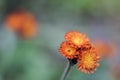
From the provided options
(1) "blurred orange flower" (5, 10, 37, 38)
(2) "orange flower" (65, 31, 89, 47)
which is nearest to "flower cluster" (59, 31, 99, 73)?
(2) "orange flower" (65, 31, 89, 47)

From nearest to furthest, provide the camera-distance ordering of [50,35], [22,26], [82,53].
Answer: [82,53] → [22,26] → [50,35]

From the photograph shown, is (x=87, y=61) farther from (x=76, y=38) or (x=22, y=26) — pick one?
(x=22, y=26)

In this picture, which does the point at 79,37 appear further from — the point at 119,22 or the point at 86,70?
the point at 119,22

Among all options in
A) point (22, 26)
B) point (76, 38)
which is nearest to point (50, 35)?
point (22, 26)

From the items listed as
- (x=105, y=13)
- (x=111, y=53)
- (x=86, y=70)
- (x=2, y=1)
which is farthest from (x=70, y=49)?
(x=105, y=13)

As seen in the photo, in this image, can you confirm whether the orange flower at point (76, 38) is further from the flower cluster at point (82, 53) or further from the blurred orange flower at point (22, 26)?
the blurred orange flower at point (22, 26)

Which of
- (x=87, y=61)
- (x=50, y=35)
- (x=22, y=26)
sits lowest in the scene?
(x=50, y=35)
